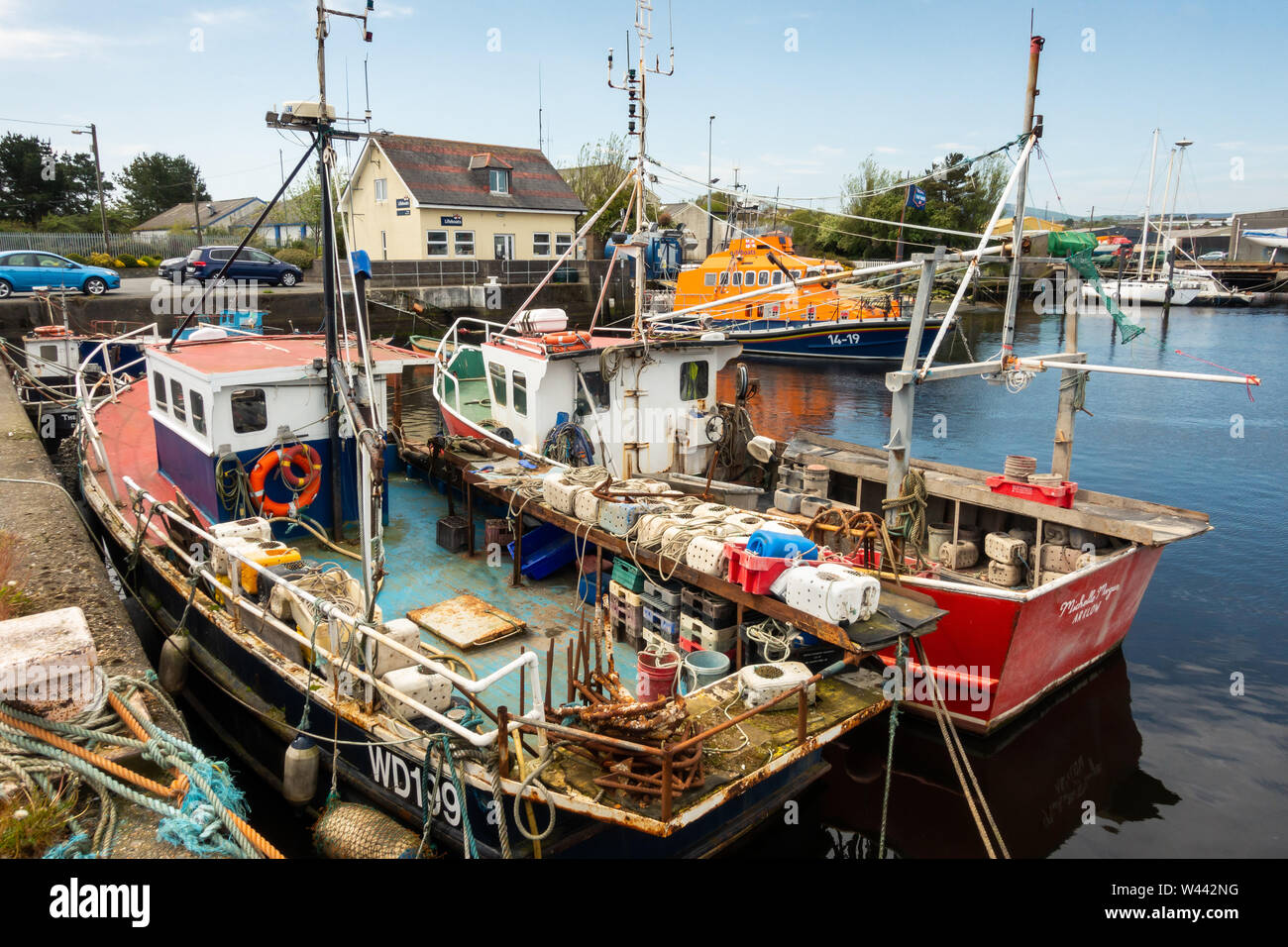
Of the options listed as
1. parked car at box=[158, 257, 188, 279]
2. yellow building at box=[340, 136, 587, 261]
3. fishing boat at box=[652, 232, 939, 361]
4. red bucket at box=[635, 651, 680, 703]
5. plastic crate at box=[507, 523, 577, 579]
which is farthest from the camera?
yellow building at box=[340, 136, 587, 261]

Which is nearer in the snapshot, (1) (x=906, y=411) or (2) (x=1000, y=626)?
(2) (x=1000, y=626)

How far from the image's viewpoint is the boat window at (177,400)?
10.4 metres

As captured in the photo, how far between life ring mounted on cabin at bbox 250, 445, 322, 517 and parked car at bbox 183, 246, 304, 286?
76.4 feet

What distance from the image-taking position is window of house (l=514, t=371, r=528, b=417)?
12.3 meters

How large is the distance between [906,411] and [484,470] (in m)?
5.29

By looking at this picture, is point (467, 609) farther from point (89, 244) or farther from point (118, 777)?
point (89, 244)

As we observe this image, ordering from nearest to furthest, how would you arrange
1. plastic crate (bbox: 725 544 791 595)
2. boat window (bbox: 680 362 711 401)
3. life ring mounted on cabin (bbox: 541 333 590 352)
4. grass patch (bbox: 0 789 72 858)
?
grass patch (bbox: 0 789 72 858) → plastic crate (bbox: 725 544 791 595) → life ring mounted on cabin (bbox: 541 333 590 352) → boat window (bbox: 680 362 711 401)

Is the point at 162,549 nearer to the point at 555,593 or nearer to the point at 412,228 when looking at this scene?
the point at 555,593

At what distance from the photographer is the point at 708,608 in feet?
26.5

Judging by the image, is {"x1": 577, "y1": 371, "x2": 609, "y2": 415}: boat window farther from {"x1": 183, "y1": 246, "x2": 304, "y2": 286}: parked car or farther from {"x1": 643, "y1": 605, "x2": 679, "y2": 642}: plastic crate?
{"x1": 183, "y1": 246, "x2": 304, "y2": 286}: parked car

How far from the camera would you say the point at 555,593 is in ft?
32.3

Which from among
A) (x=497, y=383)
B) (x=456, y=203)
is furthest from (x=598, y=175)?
(x=497, y=383)

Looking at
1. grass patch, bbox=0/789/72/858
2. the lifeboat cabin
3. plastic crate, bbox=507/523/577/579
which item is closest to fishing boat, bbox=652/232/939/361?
the lifeboat cabin
